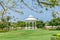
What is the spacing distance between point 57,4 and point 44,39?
8591mm

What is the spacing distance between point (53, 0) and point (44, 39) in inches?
339

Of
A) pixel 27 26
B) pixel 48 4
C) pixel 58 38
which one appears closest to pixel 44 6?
pixel 48 4

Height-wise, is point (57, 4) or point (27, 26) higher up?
point (57, 4)

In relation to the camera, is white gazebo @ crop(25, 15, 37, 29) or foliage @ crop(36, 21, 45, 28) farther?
white gazebo @ crop(25, 15, 37, 29)

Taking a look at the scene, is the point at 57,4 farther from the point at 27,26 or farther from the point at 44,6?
the point at 27,26

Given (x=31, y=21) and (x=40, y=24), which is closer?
(x=40, y=24)

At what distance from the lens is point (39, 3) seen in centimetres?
408

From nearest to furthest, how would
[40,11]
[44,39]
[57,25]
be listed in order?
[40,11] → [44,39] → [57,25]

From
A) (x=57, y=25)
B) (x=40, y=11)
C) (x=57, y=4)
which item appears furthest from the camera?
(x=57, y=25)

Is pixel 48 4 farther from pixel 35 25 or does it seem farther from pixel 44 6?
pixel 35 25

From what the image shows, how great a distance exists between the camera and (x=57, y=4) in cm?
404

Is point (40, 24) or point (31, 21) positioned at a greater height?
point (31, 21)

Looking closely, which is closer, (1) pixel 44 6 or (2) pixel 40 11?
(1) pixel 44 6

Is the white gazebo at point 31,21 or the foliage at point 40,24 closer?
the foliage at point 40,24
